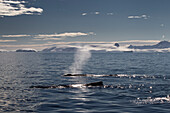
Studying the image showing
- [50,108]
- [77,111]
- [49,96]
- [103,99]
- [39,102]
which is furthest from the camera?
[49,96]

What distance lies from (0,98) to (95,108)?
47.6 ft

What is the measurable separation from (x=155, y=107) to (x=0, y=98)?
20.9 meters

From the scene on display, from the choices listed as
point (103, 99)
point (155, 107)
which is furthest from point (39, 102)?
point (155, 107)

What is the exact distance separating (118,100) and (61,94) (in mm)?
9491

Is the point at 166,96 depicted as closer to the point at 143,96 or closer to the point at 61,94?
the point at 143,96

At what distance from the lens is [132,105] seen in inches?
1059

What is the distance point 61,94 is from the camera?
115ft

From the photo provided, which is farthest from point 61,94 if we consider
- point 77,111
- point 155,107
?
point 155,107

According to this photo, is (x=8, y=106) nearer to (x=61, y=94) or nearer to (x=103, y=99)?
(x=61, y=94)

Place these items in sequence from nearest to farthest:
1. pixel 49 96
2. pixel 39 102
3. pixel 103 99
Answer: pixel 39 102 < pixel 103 99 < pixel 49 96

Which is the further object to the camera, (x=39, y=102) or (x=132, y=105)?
(x=39, y=102)

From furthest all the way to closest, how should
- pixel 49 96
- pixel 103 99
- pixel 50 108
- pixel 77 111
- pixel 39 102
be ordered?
pixel 49 96 < pixel 103 99 < pixel 39 102 < pixel 50 108 < pixel 77 111

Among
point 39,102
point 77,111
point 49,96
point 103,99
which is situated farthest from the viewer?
point 49,96

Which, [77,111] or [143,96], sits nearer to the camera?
[77,111]
